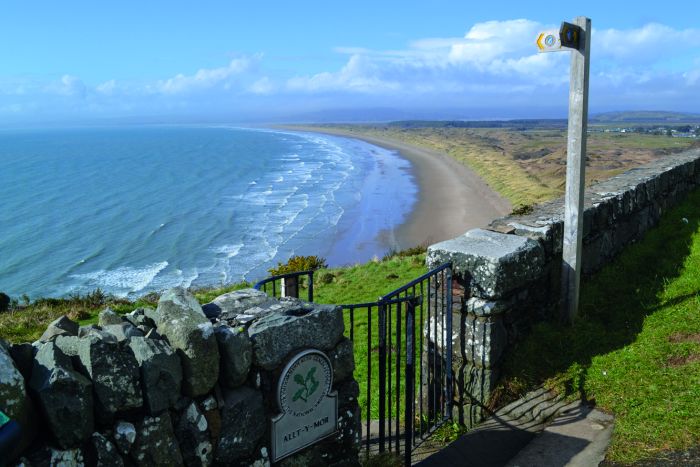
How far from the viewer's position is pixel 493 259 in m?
5.55

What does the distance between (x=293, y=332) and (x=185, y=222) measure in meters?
44.1

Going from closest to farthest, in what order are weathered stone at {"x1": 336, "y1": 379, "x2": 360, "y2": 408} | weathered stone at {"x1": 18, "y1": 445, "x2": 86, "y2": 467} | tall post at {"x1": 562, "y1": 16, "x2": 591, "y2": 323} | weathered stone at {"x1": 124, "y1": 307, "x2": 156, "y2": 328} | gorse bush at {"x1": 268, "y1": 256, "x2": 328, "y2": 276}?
1. weathered stone at {"x1": 18, "y1": 445, "x2": 86, "y2": 467}
2. weathered stone at {"x1": 124, "y1": 307, "x2": 156, "y2": 328}
3. weathered stone at {"x1": 336, "y1": 379, "x2": 360, "y2": 408}
4. tall post at {"x1": 562, "y1": 16, "x2": 591, "y2": 323}
5. gorse bush at {"x1": 268, "y1": 256, "x2": 328, "y2": 276}

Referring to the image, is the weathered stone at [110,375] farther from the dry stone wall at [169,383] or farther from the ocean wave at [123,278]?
the ocean wave at [123,278]

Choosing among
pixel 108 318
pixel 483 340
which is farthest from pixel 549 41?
pixel 108 318

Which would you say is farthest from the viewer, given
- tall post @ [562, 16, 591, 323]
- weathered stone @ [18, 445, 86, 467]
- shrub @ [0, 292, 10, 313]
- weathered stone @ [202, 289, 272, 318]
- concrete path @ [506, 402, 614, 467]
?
shrub @ [0, 292, 10, 313]

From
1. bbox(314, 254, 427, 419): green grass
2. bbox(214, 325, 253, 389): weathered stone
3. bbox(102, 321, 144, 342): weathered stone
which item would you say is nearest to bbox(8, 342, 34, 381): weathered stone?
bbox(102, 321, 144, 342): weathered stone

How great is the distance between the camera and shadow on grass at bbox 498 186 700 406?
230 inches

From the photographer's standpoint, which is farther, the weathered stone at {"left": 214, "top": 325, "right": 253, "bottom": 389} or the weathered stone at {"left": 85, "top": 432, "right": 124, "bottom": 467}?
the weathered stone at {"left": 214, "top": 325, "right": 253, "bottom": 389}

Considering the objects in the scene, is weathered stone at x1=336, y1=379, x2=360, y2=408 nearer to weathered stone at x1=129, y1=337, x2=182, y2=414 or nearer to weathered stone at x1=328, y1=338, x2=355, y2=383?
weathered stone at x1=328, y1=338, x2=355, y2=383

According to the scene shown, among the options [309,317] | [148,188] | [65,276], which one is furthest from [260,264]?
[148,188]

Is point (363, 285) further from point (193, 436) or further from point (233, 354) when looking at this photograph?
point (193, 436)

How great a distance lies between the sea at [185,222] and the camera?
33.2 m

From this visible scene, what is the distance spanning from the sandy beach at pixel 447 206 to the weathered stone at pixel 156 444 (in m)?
30.8

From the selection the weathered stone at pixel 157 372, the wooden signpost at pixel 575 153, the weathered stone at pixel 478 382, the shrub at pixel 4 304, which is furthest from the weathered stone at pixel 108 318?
the shrub at pixel 4 304
